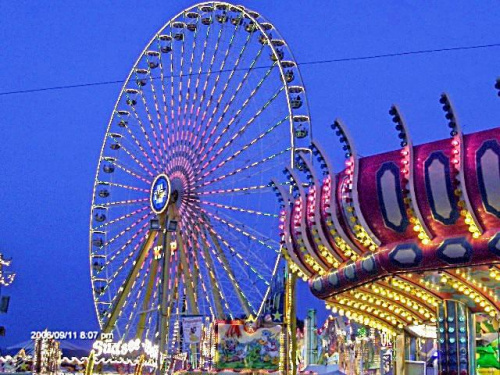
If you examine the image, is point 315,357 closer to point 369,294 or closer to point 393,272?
point 369,294

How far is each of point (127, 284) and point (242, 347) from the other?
9.10 metres

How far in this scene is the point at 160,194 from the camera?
96.4 ft

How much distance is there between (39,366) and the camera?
97.0ft

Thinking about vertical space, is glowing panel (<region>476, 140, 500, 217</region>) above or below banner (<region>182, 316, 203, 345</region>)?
above

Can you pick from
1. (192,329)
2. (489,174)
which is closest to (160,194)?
Result: (192,329)

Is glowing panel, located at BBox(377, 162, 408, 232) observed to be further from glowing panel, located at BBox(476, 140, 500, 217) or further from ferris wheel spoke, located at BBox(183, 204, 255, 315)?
ferris wheel spoke, located at BBox(183, 204, 255, 315)

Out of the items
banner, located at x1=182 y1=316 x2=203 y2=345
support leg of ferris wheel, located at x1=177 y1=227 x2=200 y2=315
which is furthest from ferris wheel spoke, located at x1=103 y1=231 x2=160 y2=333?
banner, located at x1=182 y1=316 x2=203 y2=345

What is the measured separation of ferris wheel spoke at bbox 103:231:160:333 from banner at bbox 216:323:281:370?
7884mm

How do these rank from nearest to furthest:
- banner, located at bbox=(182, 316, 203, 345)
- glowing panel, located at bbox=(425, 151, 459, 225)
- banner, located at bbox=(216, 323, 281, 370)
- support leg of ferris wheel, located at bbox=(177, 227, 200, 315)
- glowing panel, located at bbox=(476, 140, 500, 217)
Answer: glowing panel, located at bbox=(476, 140, 500, 217) → glowing panel, located at bbox=(425, 151, 459, 225) → banner, located at bbox=(216, 323, 281, 370) → banner, located at bbox=(182, 316, 203, 345) → support leg of ferris wheel, located at bbox=(177, 227, 200, 315)

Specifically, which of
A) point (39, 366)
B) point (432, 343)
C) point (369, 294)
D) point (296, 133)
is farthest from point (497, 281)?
point (39, 366)

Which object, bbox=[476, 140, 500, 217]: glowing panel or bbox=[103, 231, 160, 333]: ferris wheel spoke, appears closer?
bbox=[476, 140, 500, 217]: glowing panel

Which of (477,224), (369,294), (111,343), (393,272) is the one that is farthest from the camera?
(111,343)

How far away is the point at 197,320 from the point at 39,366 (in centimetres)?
950

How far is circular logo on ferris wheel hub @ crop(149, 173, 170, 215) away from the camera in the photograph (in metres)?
29.0
